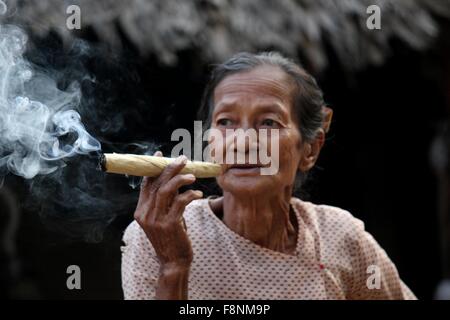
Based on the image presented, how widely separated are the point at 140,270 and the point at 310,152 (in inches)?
31.4

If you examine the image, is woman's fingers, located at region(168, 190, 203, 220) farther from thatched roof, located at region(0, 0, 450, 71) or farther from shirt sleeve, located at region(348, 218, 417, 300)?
thatched roof, located at region(0, 0, 450, 71)

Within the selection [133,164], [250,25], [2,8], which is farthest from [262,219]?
[250,25]

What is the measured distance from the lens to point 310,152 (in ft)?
9.61

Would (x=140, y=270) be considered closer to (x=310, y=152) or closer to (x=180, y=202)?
(x=180, y=202)

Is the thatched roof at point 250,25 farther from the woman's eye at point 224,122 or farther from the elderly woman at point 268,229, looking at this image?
the woman's eye at point 224,122

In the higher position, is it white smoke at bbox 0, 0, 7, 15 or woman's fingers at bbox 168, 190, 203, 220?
white smoke at bbox 0, 0, 7, 15

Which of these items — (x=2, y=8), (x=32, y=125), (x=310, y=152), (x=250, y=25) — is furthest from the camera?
(x=250, y=25)

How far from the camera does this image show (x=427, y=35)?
4.84 meters

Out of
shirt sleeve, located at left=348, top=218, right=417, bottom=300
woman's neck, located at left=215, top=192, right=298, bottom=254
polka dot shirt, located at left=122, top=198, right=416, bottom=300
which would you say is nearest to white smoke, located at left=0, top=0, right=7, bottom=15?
polka dot shirt, located at left=122, top=198, right=416, bottom=300

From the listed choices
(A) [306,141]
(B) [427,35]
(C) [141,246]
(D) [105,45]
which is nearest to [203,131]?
(A) [306,141]

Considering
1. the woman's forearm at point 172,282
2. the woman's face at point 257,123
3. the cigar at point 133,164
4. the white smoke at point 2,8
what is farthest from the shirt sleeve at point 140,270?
the white smoke at point 2,8

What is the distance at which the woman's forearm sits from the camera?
2.33 meters

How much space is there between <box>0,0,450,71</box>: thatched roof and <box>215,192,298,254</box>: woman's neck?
4.74ft
